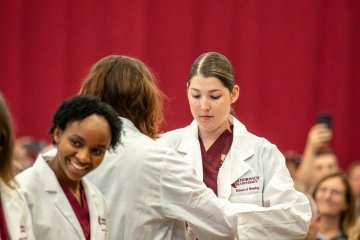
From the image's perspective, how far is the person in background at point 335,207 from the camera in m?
5.16

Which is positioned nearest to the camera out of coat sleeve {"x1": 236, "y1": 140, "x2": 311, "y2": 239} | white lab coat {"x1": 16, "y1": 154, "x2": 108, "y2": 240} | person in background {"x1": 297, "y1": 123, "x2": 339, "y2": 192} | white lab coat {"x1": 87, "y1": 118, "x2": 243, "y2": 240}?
white lab coat {"x1": 16, "y1": 154, "x2": 108, "y2": 240}

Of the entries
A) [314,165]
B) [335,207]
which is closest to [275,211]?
[335,207]

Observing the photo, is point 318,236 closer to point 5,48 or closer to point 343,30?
point 343,30

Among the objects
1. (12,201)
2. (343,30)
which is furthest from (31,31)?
(12,201)

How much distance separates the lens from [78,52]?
25.5 ft

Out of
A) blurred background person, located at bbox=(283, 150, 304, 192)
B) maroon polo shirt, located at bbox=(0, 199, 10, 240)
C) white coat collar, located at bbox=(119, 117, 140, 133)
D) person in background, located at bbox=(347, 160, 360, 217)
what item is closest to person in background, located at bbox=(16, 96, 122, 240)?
maroon polo shirt, located at bbox=(0, 199, 10, 240)

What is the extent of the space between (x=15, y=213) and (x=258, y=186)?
1187 millimetres

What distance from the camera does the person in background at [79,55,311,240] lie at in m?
2.91

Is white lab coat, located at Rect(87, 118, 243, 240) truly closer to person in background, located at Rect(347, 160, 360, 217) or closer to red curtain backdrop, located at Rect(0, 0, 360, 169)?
person in background, located at Rect(347, 160, 360, 217)

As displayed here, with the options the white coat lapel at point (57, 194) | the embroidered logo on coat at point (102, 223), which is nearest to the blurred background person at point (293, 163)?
the embroidered logo on coat at point (102, 223)

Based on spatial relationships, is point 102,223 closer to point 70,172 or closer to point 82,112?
point 70,172

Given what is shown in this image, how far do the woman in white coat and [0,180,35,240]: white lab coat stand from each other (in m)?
0.98

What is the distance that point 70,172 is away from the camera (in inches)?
104

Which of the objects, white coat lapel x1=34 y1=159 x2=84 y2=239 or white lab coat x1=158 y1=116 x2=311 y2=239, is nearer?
white coat lapel x1=34 y1=159 x2=84 y2=239
